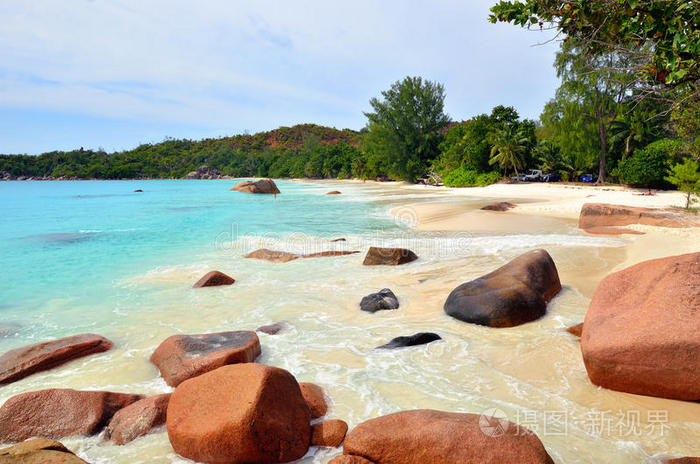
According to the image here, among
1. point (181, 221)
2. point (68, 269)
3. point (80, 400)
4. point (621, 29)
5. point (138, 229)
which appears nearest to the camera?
point (80, 400)

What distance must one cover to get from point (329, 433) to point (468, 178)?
42.7 metres

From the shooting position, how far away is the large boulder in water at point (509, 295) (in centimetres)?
528

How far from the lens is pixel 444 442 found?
257 centimetres

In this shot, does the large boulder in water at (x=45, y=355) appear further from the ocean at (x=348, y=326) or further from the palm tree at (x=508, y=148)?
the palm tree at (x=508, y=148)

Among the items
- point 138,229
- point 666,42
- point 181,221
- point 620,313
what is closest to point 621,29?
point 666,42

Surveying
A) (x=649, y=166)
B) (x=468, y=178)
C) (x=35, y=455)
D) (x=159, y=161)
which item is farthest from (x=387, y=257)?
(x=159, y=161)

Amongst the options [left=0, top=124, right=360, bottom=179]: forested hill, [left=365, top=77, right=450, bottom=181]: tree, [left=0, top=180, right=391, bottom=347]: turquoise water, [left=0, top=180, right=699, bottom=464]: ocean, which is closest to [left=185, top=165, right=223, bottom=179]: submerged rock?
[left=0, top=124, right=360, bottom=179]: forested hill

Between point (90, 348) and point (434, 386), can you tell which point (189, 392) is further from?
point (90, 348)

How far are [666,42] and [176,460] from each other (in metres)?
5.97

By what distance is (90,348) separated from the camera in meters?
5.14

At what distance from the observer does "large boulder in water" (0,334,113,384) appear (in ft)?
15.0

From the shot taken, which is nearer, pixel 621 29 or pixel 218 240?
pixel 621 29

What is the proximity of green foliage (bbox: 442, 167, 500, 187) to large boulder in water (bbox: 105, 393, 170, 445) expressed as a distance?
1629 inches

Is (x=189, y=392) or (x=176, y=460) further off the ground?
(x=189, y=392)
